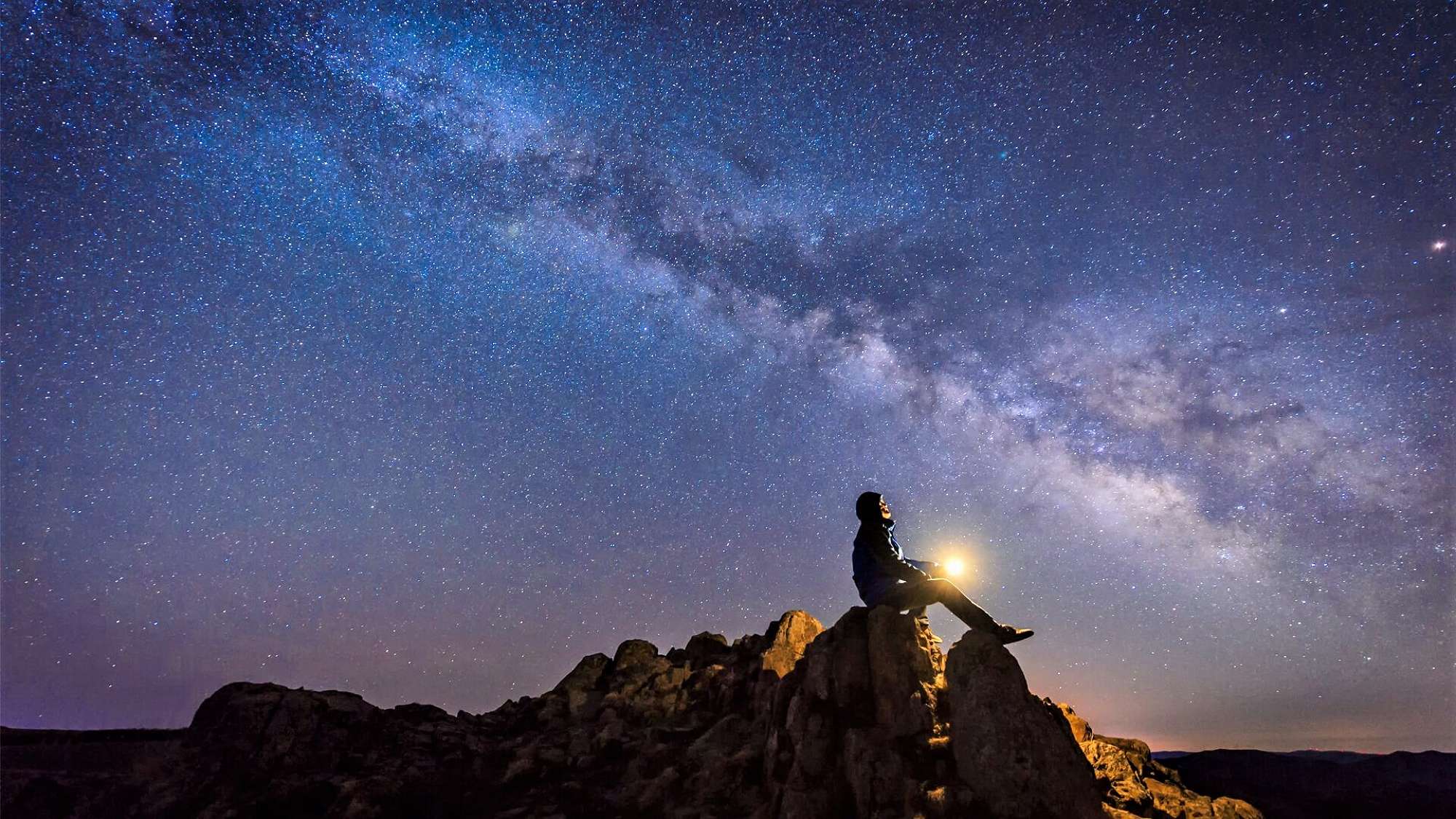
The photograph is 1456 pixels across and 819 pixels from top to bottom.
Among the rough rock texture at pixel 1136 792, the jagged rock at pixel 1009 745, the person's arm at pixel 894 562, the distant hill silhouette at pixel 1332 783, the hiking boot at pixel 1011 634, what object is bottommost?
the distant hill silhouette at pixel 1332 783

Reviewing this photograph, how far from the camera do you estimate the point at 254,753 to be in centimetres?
2055

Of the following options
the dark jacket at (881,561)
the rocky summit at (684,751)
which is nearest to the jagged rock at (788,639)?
the rocky summit at (684,751)

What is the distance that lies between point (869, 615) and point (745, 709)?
974 centimetres

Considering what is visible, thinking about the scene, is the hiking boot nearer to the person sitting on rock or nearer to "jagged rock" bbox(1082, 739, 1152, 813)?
the person sitting on rock

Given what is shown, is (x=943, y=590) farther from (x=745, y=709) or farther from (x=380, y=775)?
(x=380, y=775)

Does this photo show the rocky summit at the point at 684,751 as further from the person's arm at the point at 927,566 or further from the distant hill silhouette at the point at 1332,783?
the distant hill silhouette at the point at 1332,783

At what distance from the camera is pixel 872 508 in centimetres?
1450

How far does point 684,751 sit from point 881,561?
37.2 ft

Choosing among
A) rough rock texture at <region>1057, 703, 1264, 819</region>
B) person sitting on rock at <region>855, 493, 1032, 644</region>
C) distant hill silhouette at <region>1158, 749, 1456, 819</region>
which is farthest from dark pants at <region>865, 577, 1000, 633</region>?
distant hill silhouette at <region>1158, 749, 1456, 819</region>

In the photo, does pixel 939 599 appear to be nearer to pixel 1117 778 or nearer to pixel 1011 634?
pixel 1011 634

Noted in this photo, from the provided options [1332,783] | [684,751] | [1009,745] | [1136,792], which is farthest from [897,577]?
[1332,783]

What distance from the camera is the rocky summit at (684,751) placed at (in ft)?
41.4

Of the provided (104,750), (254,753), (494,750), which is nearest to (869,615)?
(494,750)

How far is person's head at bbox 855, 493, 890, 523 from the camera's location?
569 inches
